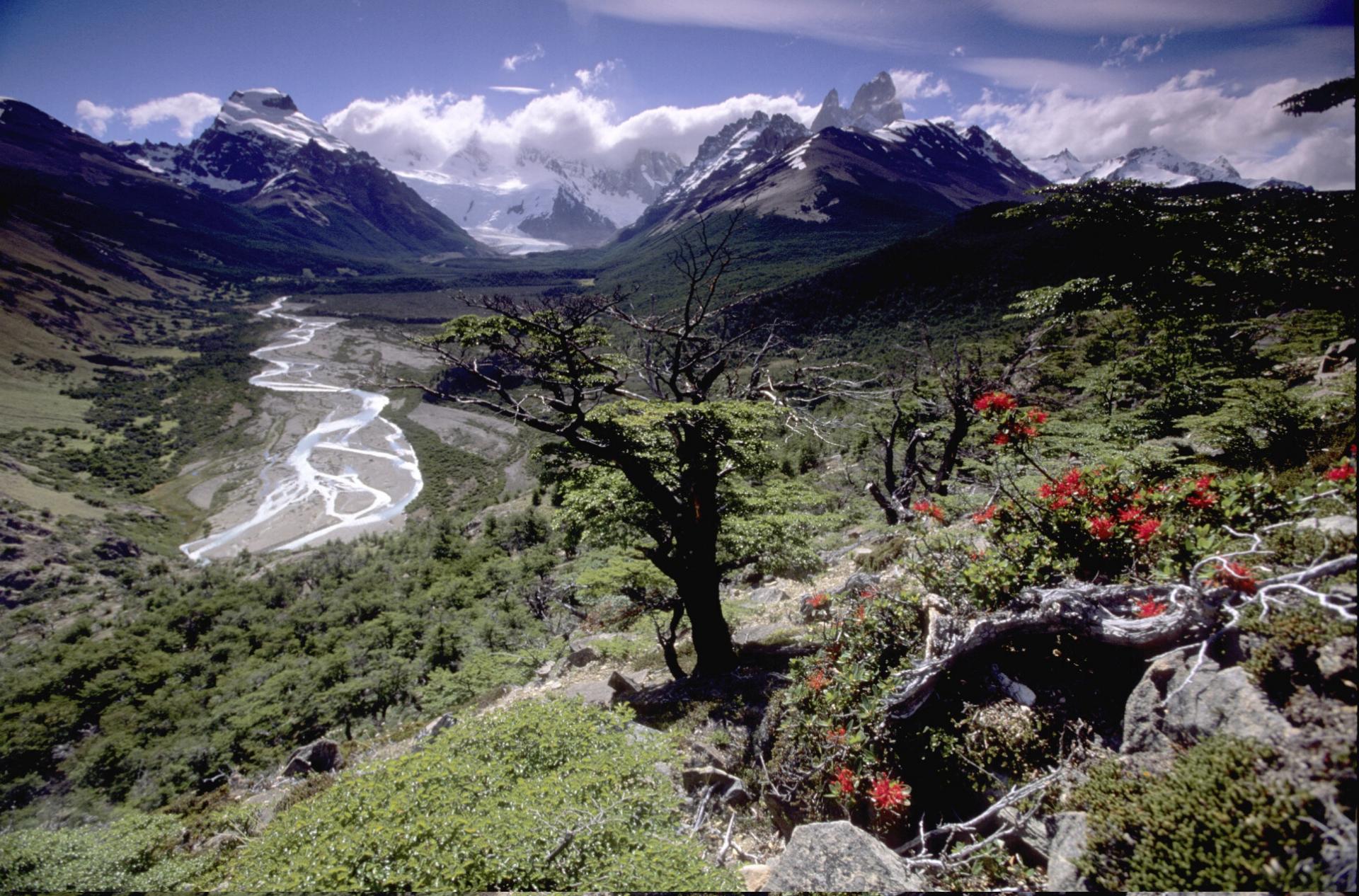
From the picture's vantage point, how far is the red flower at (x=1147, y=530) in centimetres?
453

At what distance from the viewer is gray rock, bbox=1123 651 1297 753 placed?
9.79ft

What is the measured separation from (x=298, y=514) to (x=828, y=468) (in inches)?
2412

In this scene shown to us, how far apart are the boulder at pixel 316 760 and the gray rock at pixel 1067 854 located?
1282 centimetres

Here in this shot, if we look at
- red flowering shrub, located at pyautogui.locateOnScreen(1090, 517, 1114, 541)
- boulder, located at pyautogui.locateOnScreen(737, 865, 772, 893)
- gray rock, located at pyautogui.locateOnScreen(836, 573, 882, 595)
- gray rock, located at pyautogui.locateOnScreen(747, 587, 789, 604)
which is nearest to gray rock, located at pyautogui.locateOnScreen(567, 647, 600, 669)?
gray rock, located at pyautogui.locateOnScreen(747, 587, 789, 604)

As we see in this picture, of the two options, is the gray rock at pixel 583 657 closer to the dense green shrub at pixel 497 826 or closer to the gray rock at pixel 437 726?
the gray rock at pixel 437 726

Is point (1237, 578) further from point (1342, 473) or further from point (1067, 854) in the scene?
point (1067, 854)

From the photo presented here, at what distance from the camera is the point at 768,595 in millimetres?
14227

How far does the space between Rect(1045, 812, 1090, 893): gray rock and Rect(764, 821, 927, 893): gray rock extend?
930 mm

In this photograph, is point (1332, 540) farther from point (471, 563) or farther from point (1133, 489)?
point (471, 563)

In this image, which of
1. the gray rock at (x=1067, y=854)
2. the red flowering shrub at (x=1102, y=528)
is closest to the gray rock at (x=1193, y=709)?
the gray rock at (x=1067, y=854)

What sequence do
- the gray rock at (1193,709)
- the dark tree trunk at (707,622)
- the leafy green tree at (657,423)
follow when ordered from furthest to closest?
the dark tree trunk at (707,622)
the leafy green tree at (657,423)
the gray rock at (1193,709)

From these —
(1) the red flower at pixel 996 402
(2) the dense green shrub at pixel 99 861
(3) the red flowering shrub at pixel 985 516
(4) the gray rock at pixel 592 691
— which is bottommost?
(2) the dense green shrub at pixel 99 861

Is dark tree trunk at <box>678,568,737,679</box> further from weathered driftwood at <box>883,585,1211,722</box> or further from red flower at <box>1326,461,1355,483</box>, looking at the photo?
red flower at <box>1326,461,1355,483</box>

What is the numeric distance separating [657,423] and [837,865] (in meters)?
5.40
